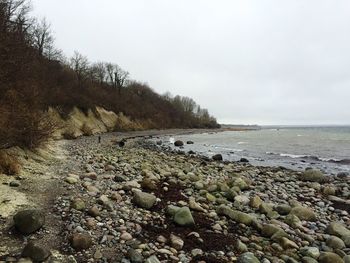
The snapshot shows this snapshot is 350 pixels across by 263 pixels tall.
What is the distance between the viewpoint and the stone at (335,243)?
867 centimetres

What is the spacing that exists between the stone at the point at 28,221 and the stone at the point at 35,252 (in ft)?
2.50

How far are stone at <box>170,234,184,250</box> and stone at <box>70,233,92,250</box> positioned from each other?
180 cm

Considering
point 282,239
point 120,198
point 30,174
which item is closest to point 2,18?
point 30,174

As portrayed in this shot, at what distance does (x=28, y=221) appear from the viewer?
6.97 metres

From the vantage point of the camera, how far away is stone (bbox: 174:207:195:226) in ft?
28.3

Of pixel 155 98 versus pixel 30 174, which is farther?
pixel 155 98

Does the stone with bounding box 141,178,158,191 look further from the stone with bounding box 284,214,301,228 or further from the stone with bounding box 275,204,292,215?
the stone with bounding box 284,214,301,228

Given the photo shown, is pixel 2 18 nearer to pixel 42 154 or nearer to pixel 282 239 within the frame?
pixel 42 154

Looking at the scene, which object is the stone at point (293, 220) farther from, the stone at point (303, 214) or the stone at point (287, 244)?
the stone at point (287, 244)

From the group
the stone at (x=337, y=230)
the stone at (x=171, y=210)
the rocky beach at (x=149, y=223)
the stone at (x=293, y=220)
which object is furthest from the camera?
the stone at (x=293, y=220)

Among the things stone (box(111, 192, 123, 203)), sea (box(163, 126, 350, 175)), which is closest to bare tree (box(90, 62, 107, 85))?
sea (box(163, 126, 350, 175))

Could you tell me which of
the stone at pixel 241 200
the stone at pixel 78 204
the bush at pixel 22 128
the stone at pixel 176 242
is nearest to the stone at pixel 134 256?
the stone at pixel 176 242

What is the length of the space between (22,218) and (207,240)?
13.4ft

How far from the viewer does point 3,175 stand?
10289 millimetres
